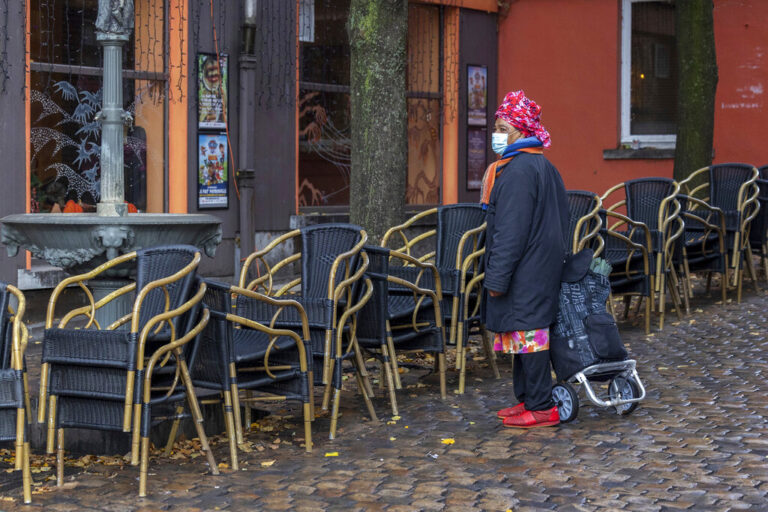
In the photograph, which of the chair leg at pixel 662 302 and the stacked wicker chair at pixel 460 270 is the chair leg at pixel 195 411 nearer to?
the stacked wicker chair at pixel 460 270

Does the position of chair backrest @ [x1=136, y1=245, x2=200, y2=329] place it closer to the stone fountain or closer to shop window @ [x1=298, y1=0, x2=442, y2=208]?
the stone fountain

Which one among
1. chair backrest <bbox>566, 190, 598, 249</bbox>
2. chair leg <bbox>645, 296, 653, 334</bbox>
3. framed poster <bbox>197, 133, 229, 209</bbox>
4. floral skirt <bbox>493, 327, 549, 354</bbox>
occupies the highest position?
framed poster <bbox>197, 133, 229, 209</bbox>

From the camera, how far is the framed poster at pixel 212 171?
1209 centimetres

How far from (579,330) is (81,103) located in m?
6.51

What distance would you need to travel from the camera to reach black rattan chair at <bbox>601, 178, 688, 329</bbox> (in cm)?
915

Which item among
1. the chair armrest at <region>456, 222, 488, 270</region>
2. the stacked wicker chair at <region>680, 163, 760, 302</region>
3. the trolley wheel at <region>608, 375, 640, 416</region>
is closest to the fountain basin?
the chair armrest at <region>456, 222, 488, 270</region>

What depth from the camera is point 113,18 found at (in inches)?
273

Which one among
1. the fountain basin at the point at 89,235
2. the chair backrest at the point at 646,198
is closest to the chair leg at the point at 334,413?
the fountain basin at the point at 89,235

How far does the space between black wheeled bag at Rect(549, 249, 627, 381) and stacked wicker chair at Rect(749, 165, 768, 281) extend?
503cm

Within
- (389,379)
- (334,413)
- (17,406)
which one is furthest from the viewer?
(389,379)

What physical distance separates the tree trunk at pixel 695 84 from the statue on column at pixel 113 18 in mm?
7176

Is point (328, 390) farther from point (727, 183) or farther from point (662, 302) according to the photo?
point (727, 183)

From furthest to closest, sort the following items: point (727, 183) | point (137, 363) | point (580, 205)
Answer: point (727, 183)
point (580, 205)
point (137, 363)

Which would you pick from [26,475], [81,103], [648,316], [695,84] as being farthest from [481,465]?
[695,84]
